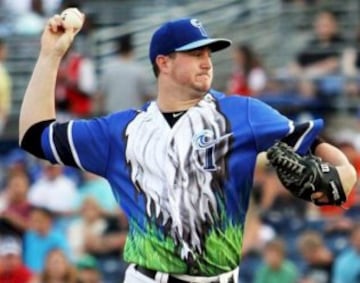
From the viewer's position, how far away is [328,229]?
37.6ft

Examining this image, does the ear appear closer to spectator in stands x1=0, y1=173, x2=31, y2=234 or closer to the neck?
the neck

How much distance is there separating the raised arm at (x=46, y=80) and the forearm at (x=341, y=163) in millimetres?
1201

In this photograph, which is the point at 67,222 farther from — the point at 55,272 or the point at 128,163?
the point at 128,163

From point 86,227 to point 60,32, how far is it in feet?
17.8

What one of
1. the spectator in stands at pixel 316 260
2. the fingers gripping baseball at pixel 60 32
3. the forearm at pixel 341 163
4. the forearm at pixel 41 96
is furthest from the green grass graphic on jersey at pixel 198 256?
the spectator in stands at pixel 316 260

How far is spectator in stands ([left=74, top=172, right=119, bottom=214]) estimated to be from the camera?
1216cm

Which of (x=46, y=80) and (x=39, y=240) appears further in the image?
(x=39, y=240)

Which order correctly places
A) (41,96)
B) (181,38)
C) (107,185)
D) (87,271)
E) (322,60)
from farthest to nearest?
(322,60) → (107,185) → (87,271) → (41,96) → (181,38)

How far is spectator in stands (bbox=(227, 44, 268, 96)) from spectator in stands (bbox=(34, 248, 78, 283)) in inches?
139

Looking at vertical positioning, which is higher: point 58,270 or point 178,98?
point 178,98

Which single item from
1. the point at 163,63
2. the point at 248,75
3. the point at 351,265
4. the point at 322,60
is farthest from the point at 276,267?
the point at 163,63

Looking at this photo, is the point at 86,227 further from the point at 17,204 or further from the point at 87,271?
the point at 87,271

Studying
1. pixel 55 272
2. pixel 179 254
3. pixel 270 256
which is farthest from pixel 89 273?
pixel 179 254

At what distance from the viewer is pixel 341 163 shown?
20.7 ft
